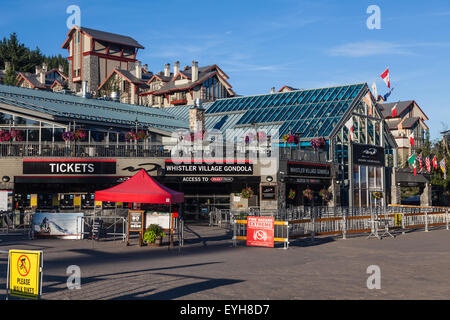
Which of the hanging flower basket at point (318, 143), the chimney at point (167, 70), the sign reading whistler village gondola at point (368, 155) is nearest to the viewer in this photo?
the hanging flower basket at point (318, 143)

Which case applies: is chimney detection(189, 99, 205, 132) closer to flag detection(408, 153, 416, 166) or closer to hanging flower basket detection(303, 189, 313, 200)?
hanging flower basket detection(303, 189, 313, 200)

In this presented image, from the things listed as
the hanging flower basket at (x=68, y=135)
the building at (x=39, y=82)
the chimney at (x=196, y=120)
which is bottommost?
the hanging flower basket at (x=68, y=135)

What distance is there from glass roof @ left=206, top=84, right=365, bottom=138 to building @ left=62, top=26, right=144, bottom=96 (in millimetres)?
39339

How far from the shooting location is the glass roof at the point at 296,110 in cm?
3991

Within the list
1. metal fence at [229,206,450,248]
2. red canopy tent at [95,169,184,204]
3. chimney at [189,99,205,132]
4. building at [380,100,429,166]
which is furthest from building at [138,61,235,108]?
red canopy tent at [95,169,184,204]

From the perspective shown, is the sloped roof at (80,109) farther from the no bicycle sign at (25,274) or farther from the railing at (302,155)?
the no bicycle sign at (25,274)

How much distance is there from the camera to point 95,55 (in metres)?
82.3

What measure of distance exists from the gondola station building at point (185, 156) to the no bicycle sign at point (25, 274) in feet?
67.2

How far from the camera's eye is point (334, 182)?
3778 centimetres

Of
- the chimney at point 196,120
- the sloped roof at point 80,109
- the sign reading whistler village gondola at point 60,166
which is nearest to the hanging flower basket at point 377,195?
the chimney at point 196,120
